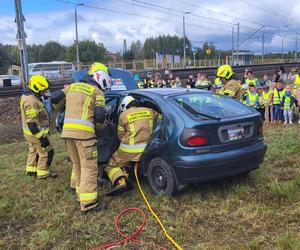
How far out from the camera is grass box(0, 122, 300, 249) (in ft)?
12.6

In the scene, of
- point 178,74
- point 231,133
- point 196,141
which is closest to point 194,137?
point 196,141

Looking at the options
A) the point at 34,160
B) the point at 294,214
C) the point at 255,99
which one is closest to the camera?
the point at 294,214

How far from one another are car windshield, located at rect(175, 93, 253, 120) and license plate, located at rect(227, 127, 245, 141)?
189 millimetres

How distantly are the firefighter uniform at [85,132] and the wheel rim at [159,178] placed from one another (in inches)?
30.8

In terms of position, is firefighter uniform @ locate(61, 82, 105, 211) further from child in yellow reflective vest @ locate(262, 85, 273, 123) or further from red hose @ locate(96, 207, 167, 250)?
child in yellow reflective vest @ locate(262, 85, 273, 123)

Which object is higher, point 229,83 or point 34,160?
point 229,83

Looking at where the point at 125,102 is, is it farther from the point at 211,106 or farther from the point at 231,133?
the point at 231,133

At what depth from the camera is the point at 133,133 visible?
4980 mm

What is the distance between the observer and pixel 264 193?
4.86 m

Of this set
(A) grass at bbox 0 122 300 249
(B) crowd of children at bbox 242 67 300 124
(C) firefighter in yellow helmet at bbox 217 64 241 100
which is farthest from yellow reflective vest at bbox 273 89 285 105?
(A) grass at bbox 0 122 300 249

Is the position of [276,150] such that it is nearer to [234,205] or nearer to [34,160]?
[234,205]

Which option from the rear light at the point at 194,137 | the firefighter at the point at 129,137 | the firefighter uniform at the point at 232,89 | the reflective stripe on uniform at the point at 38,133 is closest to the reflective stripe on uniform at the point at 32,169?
the reflective stripe on uniform at the point at 38,133

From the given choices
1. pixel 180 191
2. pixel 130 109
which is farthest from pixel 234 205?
pixel 130 109

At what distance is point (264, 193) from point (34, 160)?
3.88m
